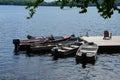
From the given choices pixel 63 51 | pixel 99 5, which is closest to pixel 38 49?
pixel 63 51

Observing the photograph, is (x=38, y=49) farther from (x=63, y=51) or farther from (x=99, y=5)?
(x=99, y=5)

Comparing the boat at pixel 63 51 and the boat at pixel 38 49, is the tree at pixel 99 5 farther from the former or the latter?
the boat at pixel 38 49

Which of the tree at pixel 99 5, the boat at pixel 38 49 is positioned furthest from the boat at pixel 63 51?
the tree at pixel 99 5

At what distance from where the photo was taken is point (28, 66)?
33.7 meters

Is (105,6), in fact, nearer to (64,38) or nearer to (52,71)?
(52,71)

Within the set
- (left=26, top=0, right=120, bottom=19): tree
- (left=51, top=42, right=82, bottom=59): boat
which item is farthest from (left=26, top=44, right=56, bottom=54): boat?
(left=26, top=0, right=120, bottom=19): tree

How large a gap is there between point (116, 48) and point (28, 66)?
12255 mm

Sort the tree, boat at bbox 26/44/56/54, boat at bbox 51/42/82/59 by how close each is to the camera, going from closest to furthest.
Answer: the tree, boat at bbox 51/42/82/59, boat at bbox 26/44/56/54

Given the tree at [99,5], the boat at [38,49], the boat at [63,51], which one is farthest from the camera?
the boat at [38,49]

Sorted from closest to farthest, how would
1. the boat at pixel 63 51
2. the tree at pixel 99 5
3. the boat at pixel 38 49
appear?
1. the tree at pixel 99 5
2. the boat at pixel 63 51
3. the boat at pixel 38 49

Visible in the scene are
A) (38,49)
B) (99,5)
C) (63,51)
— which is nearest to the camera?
(99,5)

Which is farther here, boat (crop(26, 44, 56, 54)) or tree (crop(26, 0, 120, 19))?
boat (crop(26, 44, 56, 54))

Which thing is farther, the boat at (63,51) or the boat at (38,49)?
the boat at (38,49)

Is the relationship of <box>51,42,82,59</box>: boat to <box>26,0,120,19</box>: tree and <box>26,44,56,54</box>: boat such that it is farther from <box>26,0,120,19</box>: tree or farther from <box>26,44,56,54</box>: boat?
<box>26,0,120,19</box>: tree
